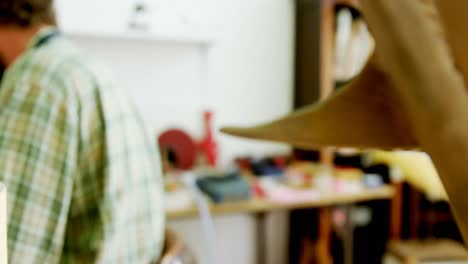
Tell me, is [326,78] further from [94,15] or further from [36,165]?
[36,165]

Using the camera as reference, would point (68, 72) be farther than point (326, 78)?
No

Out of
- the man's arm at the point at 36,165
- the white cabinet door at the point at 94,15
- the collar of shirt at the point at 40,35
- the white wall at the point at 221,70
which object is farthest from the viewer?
the white wall at the point at 221,70

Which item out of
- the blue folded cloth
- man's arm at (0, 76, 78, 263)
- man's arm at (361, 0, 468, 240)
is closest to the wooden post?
the blue folded cloth

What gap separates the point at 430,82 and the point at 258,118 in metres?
2.11

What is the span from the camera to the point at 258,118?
2.34 meters

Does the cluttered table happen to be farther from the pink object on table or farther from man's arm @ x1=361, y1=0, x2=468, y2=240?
man's arm @ x1=361, y1=0, x2=468, y2=240

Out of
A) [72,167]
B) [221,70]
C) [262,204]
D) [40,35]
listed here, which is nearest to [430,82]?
[72,167]

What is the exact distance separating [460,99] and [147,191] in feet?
2.85

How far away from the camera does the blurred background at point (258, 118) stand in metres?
1.99

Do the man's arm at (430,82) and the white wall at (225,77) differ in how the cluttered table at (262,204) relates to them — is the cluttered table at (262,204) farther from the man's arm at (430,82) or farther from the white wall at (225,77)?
the man's arm at (430,82)

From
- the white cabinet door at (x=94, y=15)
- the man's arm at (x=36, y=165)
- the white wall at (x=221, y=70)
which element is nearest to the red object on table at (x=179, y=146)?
the white wall at (x=221, y=70)

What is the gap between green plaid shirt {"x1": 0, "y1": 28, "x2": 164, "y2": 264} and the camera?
2.92ft

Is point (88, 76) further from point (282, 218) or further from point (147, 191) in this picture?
point (282, 218)

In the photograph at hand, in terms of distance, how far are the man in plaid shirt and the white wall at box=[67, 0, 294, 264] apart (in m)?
1.07
